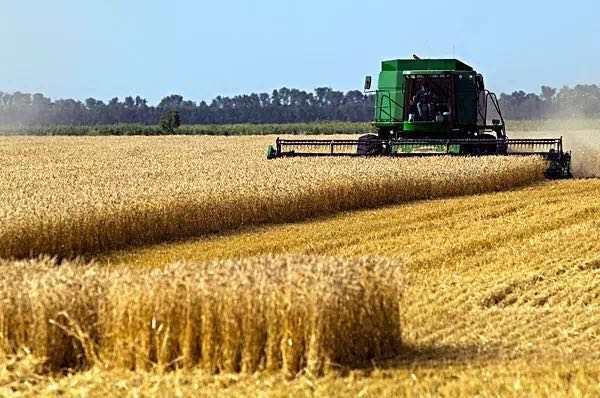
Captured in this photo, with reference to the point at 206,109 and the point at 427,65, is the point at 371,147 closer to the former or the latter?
the point at 427,65

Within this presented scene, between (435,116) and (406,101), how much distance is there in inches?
27.6

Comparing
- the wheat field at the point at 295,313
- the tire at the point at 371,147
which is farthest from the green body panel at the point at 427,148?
the wheat field at the point at 295,313

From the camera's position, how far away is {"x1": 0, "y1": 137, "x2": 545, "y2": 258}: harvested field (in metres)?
13.5

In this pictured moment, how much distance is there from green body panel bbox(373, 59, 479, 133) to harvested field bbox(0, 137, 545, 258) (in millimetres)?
2058

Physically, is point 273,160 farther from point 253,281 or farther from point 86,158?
point 253,281

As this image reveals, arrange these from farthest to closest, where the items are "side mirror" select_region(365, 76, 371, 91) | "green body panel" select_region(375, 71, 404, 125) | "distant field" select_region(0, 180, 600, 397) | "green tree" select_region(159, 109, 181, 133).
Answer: "green tree" select_region(159, 109, 181, 133) → "green body panel" select_region(375, 71, 404, 125) → "side mirror" select_region(365, 76, 371, 91) → "distant field" select_region(0, 180, 600, 397)

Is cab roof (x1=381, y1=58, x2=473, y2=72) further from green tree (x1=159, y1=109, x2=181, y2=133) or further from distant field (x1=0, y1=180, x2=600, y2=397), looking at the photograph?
green tree (x1=159, y1=109, x2=181, y2=133)

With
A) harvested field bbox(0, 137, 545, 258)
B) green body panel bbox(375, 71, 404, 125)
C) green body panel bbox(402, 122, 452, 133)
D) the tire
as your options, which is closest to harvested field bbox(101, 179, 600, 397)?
harvested field bbox(0, 137, 545, 258)

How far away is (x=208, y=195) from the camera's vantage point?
1573 centimetres

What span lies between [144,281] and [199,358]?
2.08 feet

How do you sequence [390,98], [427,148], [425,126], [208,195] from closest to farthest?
[208,195] < [427,148] < [425,126] < [390,98]

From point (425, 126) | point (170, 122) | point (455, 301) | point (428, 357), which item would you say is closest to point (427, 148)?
point (425, 126)

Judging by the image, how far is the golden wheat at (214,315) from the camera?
6.62m

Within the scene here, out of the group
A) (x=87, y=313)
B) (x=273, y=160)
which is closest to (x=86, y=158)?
(x=273, y=160)
